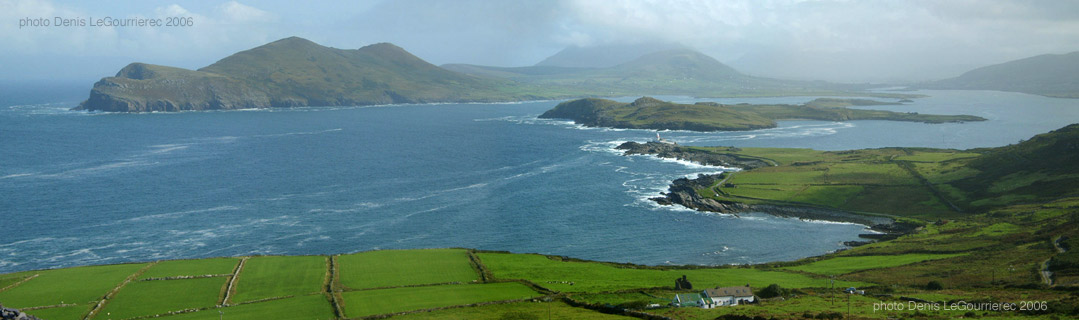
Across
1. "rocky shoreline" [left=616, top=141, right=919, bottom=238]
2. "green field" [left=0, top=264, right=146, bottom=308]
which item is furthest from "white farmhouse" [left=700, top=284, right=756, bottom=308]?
"green field" [left=0, top=264, right=146, bottom=308]

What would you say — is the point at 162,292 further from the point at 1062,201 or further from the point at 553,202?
the point at 1062,201

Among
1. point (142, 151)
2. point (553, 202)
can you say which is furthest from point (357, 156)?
point (553, 202)

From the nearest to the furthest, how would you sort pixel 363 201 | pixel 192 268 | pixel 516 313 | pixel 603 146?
pixel 516 313
pixel 192 268
pixel 363 201
pixel 603 146

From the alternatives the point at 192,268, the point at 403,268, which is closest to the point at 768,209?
the point at 403,268

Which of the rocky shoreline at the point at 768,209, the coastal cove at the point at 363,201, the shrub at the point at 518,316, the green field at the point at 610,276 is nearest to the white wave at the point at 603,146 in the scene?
the coastal cove at the point at 363,201

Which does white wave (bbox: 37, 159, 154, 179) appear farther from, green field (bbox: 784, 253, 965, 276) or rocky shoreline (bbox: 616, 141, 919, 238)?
green field (bbox: 784, 253, 965, 276)

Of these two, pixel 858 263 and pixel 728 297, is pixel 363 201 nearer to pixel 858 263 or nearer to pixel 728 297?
pixel 728 297

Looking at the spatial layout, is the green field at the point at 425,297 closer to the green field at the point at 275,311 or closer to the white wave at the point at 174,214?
the green field at the point at 275,311
